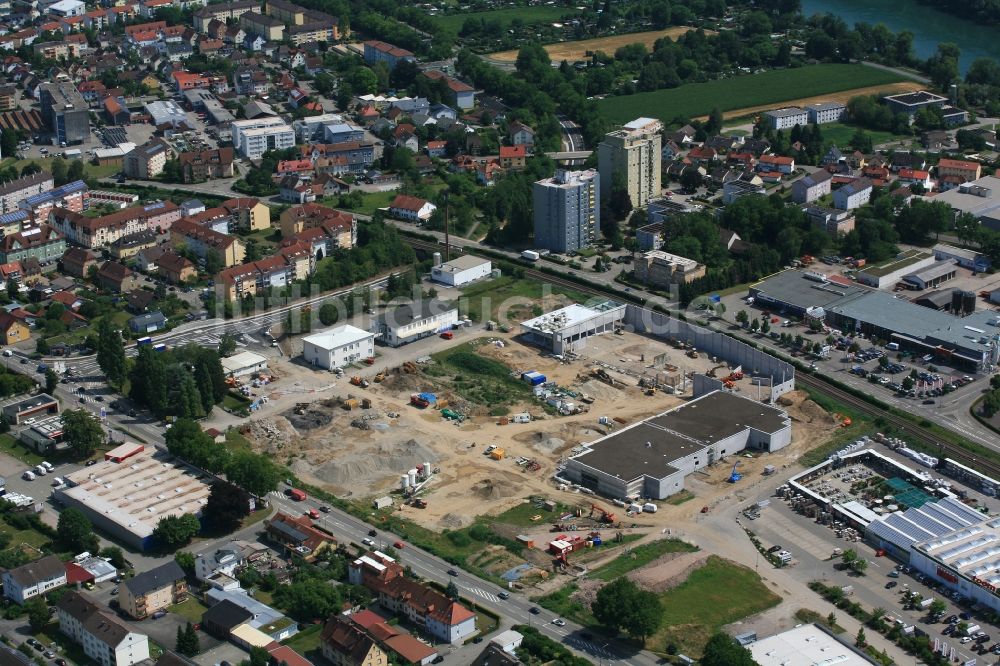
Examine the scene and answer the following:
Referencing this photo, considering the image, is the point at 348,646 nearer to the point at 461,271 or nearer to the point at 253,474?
the point at 253,474

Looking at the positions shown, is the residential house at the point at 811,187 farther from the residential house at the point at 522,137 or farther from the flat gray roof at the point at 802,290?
the residential house at the point at 522,137

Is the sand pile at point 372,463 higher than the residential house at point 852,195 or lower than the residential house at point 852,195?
lower

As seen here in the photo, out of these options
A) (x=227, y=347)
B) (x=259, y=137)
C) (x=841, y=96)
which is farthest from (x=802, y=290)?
(x=259, y=137)

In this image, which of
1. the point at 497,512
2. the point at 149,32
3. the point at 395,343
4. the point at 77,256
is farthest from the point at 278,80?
the point at 497,512

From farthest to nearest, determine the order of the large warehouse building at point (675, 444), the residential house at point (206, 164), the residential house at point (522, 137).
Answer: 1. the residential house at point (522, 137)
2. the residential house at point (206, 164)
3. the large warehouse building at point (675, 444)

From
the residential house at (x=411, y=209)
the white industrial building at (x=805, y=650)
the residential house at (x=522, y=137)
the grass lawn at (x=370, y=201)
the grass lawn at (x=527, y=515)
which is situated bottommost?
the grass lawn at (x=527, y=515)

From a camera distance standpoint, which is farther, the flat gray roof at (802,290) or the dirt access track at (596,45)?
the dirt access track at (596,45)

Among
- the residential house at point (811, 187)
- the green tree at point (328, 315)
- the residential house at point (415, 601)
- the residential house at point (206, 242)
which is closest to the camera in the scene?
the residential house at point (415, 601)

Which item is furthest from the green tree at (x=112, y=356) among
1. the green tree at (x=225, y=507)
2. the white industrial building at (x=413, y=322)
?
the green tree at (x=225, y=507)
